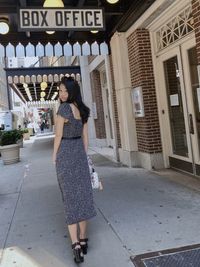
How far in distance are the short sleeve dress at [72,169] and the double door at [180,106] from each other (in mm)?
3123

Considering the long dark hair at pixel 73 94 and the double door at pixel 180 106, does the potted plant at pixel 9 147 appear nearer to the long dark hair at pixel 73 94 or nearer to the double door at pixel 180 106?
the double door at pixel 180 106

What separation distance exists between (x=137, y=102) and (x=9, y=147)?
5.92 m

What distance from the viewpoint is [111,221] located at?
16.9ft

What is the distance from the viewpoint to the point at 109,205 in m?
5.97

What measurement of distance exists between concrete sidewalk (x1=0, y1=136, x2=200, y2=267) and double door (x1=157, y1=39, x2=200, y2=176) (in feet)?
1.40

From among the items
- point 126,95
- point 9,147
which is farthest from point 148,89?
point 9,147

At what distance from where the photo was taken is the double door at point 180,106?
7.06 metres

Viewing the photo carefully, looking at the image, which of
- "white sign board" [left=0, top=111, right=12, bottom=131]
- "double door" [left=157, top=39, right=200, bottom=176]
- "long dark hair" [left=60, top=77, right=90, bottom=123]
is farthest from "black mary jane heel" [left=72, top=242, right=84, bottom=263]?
"white sign board" [left=0, top=111, right=12, bottom=131]

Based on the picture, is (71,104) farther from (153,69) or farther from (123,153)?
(123,153)

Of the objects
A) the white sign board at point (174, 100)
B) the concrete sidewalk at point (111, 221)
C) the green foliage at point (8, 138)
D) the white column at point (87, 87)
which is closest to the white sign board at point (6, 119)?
the white column at point (87, 87)

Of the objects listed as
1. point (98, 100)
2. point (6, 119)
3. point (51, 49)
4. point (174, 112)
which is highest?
point (51, 49)

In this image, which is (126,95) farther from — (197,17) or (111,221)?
(111,221)

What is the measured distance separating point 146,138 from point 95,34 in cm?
328

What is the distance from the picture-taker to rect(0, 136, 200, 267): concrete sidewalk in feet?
13.5
